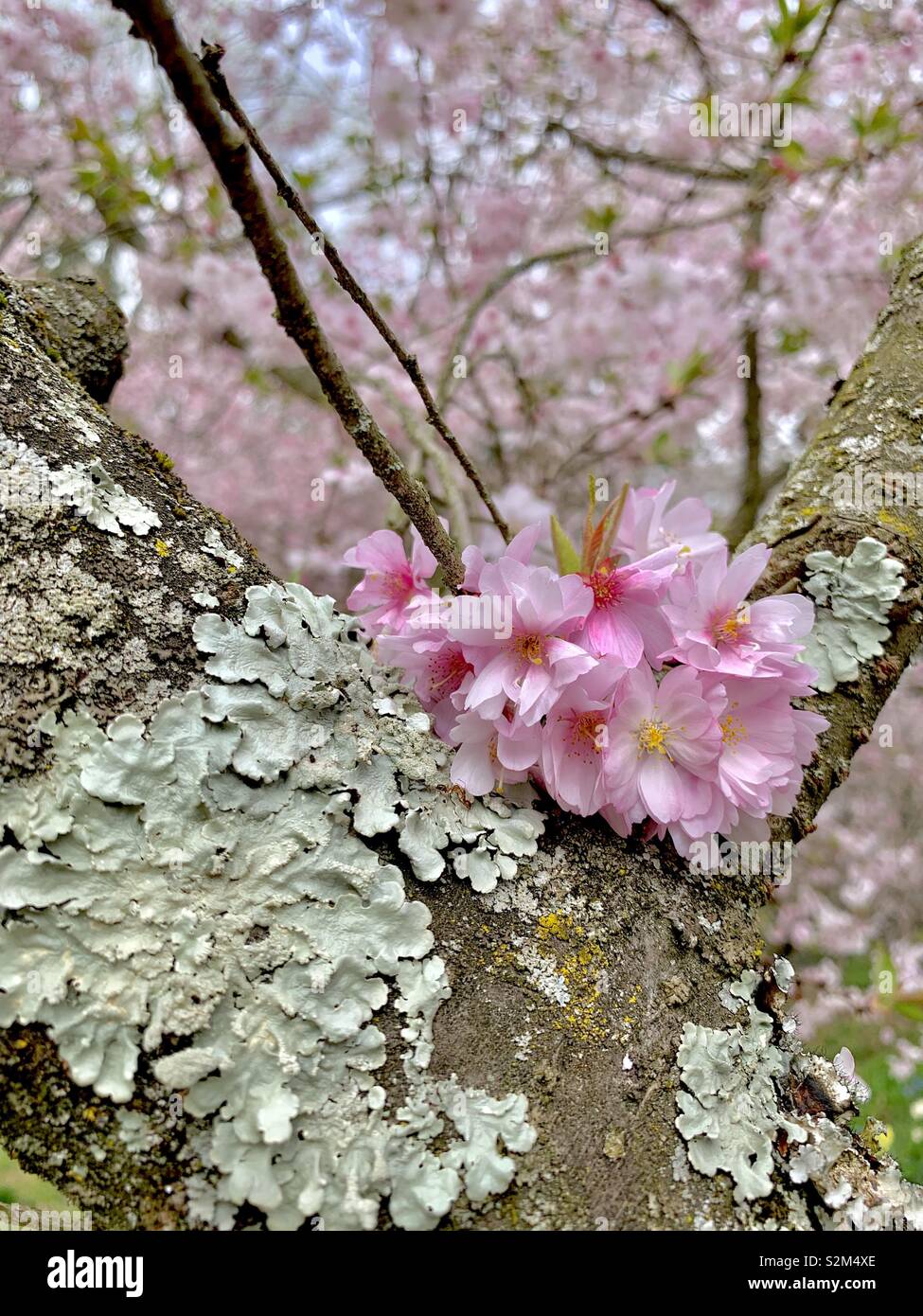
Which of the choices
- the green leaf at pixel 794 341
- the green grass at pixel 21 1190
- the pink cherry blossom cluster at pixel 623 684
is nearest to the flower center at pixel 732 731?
the pink cherry blossom cluster at pixel 623 684

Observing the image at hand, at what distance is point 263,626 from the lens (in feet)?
2.60

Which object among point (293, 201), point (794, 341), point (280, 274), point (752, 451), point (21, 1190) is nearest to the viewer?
point (293, 201)

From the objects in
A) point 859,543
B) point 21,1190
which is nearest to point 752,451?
point 859,543

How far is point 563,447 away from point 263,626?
142 inches

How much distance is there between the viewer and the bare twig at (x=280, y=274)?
912 mm

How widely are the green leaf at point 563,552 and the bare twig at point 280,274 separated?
10cm

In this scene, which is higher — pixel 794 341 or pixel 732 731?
pixel 794 341

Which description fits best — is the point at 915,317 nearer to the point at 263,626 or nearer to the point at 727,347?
the point at 263,626

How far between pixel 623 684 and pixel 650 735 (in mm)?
55

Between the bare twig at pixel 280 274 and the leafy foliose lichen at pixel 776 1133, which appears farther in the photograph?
the bare twig at pixel 280 274

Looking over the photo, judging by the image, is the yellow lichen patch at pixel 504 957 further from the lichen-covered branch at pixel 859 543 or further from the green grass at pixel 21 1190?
the green grass at pixel 21 1190

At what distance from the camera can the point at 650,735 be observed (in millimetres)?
834

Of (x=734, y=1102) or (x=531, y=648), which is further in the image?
(x=531, y=648)

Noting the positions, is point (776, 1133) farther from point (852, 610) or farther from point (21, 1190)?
point (21, 1190)
